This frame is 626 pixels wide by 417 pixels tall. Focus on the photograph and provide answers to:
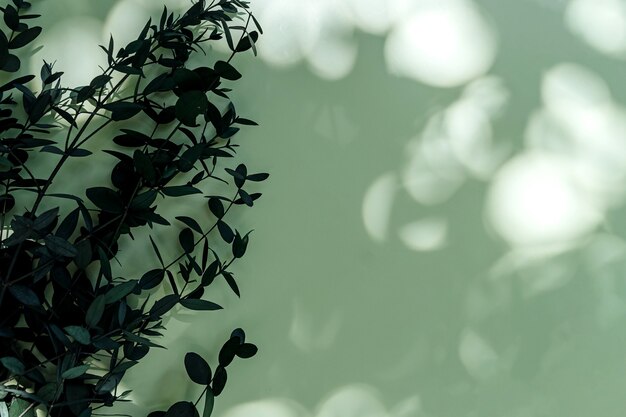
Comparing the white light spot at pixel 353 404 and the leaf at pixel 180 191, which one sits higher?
the leaf at pixel 180 191

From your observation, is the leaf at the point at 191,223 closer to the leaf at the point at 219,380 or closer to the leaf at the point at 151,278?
the leaf at the point at 151,278

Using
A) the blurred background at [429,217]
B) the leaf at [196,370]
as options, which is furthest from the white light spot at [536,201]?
the leaf at [196,370]

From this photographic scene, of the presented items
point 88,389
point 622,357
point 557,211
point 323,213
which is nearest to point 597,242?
point 557,211

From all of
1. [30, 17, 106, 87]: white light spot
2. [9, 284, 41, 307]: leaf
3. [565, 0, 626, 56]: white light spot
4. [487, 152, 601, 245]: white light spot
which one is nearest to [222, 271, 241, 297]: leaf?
[9, 284, 41, 307]: leaf

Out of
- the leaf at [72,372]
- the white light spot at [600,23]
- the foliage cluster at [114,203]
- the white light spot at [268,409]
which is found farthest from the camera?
the white light spot at [600,23]

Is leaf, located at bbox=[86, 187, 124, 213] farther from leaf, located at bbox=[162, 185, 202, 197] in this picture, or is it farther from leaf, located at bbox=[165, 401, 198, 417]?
leaf, located at bbox=[165, 401, 198, 417]

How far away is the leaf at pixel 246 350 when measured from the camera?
1.31m

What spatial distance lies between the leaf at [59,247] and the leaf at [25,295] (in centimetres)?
10

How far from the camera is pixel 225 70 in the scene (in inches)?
51.2

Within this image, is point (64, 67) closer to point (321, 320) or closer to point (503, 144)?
point (321, 320)

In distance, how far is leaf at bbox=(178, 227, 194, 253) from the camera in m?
1.36

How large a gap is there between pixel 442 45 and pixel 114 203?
0.73m

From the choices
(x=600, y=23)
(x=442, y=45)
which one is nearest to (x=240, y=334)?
(x=442, y=45)

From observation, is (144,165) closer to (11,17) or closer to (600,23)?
(11,17)
